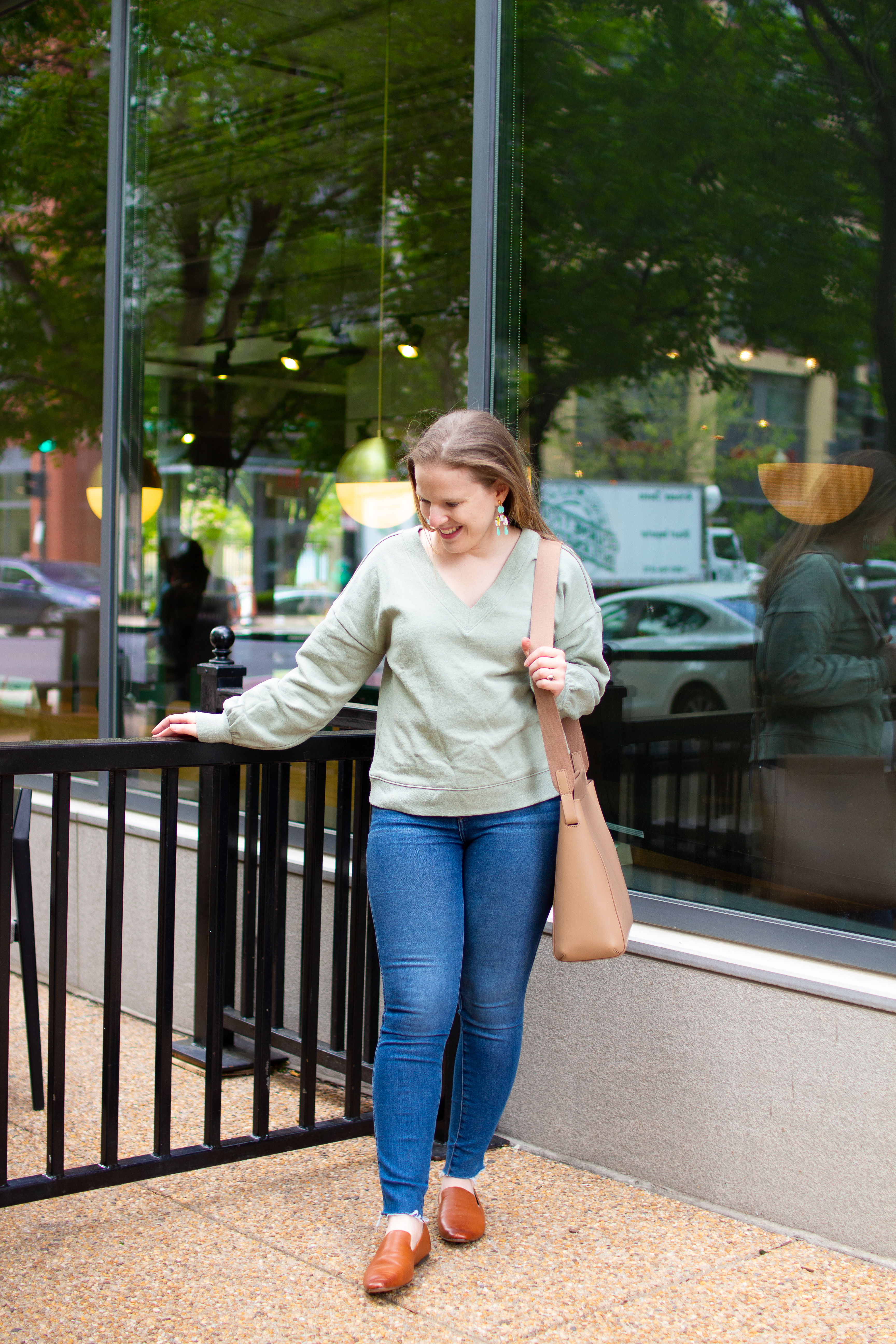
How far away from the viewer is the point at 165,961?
2.82 meters

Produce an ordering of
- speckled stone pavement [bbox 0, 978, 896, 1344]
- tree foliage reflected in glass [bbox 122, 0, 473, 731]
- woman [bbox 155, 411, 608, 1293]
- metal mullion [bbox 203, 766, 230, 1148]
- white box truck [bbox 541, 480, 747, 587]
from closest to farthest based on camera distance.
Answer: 1. speckled stone pavement [bbox 0, 978, 896, 1344]
2. woman [bbox 155, 411, 608, 1293]
3. metal mullion [bbox 203, 766, 230, 1148]
4. tree foliage reflected in glass [bbox 122, 0, 473, 731]
5. white box truck [bbox 541, 480, 747, 587]

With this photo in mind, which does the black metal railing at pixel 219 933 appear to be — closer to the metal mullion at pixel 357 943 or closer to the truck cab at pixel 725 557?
the metal mullion at pixel 357 943

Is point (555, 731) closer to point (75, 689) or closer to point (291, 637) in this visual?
point (75, 689)

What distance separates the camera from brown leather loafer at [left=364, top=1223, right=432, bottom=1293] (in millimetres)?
2520

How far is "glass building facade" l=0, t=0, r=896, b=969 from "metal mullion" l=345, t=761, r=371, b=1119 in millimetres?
749

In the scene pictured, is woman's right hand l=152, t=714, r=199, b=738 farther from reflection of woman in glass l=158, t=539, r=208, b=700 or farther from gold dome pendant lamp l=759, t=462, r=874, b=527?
reflection of woman in glass l=158, t=539, r=208, b=700

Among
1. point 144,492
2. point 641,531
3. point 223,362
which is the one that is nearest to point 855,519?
point 144,492

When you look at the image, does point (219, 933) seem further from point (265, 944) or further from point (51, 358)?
point (51, 358)

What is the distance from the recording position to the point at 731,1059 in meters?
2.98

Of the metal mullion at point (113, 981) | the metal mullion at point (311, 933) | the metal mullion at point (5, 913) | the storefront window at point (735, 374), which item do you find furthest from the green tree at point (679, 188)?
the metal mullion at point (5, 913)

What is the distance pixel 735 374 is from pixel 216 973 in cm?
637

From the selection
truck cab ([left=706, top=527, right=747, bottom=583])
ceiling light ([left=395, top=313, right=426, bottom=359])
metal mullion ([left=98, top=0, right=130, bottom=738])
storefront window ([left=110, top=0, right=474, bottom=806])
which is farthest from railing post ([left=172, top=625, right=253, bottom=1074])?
ceiling light ([left=395, top=313, right=426, bottom=359])

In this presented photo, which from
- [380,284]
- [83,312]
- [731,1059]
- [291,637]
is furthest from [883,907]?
[380,284]

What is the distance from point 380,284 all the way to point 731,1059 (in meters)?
7.56
